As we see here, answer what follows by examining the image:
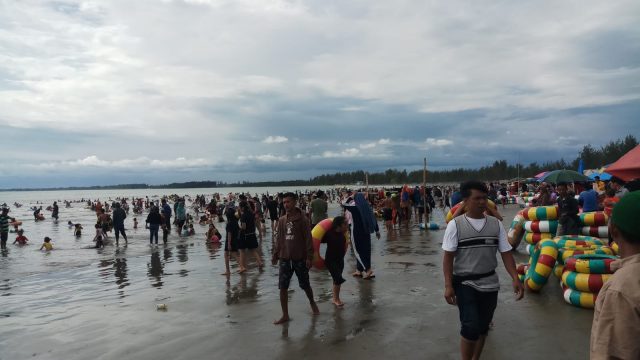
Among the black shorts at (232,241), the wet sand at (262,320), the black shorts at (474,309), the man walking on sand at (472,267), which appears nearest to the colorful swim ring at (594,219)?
the wet sand at (262,320)

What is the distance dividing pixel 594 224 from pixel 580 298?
131 inches

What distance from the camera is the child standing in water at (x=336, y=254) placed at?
23.6 ft

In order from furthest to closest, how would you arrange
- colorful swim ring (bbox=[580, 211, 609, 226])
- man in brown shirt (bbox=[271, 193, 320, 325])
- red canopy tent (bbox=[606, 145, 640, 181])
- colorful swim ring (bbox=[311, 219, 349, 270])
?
colorful swim ring (bbox=[580, 211, 609, 226])
colorful swim ring (bbox=[311, 219, 349, 270])
man in brown shirt (bbox=[271, 193, 320, 325])
red canopy tent (bbox=[606, 145, 640, 181])

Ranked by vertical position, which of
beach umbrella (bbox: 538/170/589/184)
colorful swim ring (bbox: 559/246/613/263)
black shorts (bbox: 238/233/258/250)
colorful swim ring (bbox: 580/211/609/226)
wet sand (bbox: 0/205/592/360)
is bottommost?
wet sand (bbox: 0/205/592/360)

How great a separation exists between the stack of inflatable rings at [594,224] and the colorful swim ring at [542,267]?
228cm

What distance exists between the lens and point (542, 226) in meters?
9.24

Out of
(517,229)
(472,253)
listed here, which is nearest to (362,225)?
(517,229)

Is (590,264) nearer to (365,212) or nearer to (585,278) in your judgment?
(585,278)

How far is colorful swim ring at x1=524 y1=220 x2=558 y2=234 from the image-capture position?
9141 mm

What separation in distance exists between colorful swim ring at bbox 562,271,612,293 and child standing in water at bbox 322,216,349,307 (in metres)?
3.14

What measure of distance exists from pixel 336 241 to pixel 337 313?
1.12 metres

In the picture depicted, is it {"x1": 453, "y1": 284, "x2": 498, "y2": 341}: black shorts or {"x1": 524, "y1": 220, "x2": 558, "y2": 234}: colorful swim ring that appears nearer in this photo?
{"x1": 453, "y1": 284, "x2": 498, "y2": 341}: black shorts

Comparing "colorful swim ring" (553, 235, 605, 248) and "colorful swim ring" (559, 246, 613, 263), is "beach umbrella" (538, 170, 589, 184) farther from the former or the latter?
"colorful swim ring" (559, 246, 613, 263)

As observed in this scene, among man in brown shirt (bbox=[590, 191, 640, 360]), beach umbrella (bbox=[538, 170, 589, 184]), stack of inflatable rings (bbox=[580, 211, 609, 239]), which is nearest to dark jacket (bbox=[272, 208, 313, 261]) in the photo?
man in brown shirt (bbox=[590, 191, 640, 360])
